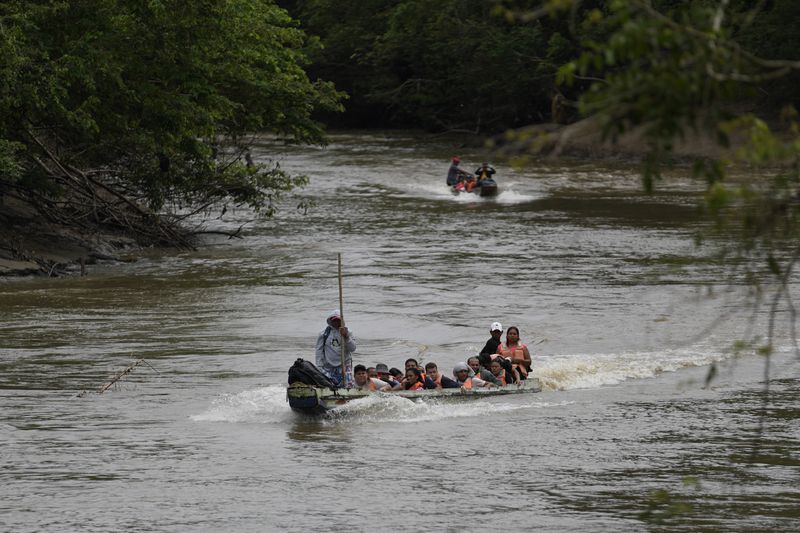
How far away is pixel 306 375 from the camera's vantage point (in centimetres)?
1564

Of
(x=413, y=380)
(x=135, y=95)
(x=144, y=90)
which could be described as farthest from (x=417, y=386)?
(x=144, y=90)

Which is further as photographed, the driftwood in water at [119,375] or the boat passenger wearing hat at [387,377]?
the driftwood in water at [119,375]

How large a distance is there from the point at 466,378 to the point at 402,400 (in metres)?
1.40

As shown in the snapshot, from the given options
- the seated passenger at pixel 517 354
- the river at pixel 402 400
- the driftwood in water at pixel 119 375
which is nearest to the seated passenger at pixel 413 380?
the river at pixel 402 400

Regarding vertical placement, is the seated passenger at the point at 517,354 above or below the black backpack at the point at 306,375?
below

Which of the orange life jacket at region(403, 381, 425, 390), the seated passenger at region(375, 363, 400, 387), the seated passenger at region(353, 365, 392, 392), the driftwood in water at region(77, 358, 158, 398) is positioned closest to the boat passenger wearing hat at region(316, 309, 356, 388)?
the seated passenger at region(353, 365, 392, 392)

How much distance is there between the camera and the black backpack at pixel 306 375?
51.1 feet

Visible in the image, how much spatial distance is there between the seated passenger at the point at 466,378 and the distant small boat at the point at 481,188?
23875mm

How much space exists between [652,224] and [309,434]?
20.2 meters

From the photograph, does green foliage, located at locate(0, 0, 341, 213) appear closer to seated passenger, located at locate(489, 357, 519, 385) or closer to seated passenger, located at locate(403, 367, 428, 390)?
seated passenger, located at locate(403, 367, 428, 390)

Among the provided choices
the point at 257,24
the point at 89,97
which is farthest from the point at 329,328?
the point at 257,24

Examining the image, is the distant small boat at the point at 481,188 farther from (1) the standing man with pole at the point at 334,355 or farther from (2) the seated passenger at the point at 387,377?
(1) the standing man with pole at the point at 334,355

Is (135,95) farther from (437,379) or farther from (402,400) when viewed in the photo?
(402,400)

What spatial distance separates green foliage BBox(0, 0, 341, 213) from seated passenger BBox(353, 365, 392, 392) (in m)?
10.7
